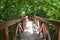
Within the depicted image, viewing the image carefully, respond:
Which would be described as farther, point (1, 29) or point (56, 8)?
point (56, 8)

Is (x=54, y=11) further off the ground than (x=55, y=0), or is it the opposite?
(x=55, y=0)

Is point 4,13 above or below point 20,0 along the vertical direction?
below

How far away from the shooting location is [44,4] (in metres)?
4.88

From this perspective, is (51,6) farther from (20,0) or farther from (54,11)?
(20,0)

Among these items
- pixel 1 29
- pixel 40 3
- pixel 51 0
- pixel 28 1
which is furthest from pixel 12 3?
pixel 1 29

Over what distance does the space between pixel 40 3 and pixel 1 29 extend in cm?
271

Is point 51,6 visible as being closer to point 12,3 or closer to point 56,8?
point 56,8

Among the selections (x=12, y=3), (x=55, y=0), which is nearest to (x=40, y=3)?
(x=55, y=0)

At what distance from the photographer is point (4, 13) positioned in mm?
4996

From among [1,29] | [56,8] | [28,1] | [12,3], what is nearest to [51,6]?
[56,8]

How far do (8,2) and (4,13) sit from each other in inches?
14.0

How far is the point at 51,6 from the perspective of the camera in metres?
4.87

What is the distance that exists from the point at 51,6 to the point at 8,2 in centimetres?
129

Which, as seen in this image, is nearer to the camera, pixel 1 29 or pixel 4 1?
pixel 1 29
